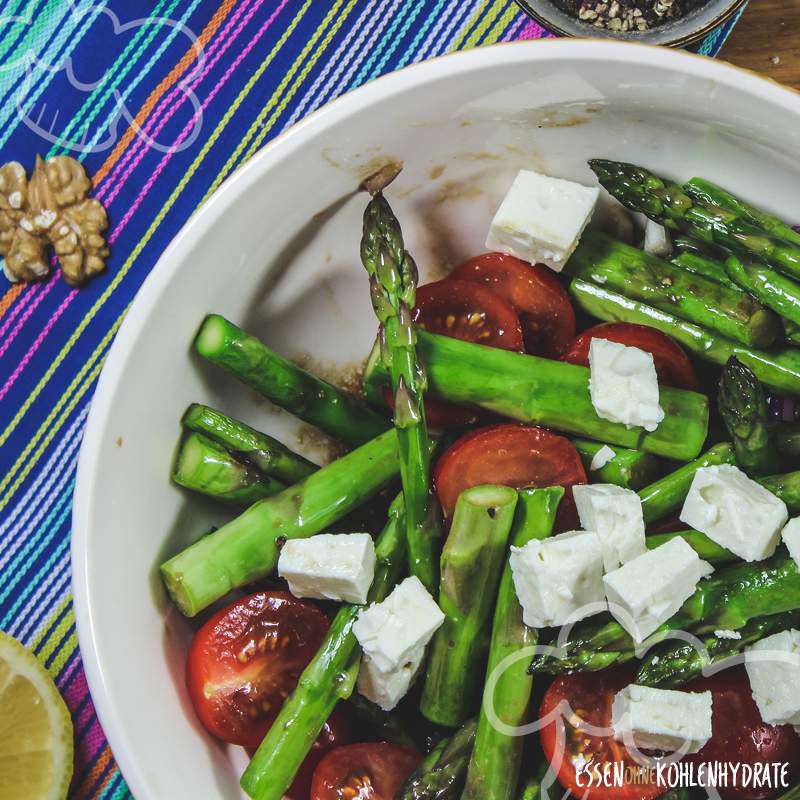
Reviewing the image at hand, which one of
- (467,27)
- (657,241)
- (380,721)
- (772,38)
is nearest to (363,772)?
(380,721)

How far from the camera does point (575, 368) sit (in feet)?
4.87

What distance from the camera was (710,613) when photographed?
1.40 m

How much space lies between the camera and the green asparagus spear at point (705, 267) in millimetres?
1529

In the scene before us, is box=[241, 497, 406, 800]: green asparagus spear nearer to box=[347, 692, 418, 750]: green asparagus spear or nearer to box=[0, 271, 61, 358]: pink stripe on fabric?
box=[347, 692, 418, 750]: green asparagus spear

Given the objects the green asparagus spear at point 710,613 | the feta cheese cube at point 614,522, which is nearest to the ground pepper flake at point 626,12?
the feta cheese cube at point 614,522

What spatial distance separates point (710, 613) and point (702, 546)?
0.10 m

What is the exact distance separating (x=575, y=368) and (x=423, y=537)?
362 millimetres

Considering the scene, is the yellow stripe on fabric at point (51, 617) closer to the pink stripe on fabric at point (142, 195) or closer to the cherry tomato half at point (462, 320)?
the pink stripe on fabric at point (142, 195)

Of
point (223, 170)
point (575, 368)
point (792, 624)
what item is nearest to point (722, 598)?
point (792, 624)

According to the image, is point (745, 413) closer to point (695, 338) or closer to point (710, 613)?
point (695, 338)

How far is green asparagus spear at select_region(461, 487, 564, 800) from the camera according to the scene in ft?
4.59

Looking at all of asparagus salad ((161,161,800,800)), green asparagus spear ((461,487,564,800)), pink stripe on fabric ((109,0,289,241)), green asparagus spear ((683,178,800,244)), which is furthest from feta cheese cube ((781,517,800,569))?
pink stripe on fabric ((109,0,289,241))

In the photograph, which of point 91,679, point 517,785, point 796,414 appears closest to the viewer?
point 91,679

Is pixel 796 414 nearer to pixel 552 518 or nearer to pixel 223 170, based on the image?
pixel 552 518
